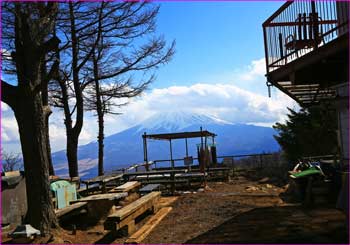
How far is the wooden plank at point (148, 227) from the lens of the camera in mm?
8147

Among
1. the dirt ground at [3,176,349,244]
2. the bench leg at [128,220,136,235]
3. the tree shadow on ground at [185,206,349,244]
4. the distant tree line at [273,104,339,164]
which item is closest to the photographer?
the tree shadow on ground at [185,206,349,244]

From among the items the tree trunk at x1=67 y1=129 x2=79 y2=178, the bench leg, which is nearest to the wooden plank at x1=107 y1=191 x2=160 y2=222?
the bench leg

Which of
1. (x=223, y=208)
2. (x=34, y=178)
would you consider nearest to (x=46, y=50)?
(x=34, y=178)

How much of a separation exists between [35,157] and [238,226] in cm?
419

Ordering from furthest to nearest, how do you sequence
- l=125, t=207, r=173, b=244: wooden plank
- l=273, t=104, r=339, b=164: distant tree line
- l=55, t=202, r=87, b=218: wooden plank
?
l=273, t=104, r=339, b=164: distant tree line → l=55, t=202, r=87, b=218: wooden plank → l=125, t=207, r=173, b=244: wooden plank

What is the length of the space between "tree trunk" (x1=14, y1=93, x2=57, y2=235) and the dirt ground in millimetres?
503

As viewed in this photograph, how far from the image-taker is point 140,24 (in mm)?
16344

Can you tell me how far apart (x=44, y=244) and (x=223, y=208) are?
185 inches

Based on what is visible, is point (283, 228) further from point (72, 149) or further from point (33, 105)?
point (72, 149)

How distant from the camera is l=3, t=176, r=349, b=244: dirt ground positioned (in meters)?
7.21

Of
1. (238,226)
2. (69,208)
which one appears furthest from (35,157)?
(238,226)

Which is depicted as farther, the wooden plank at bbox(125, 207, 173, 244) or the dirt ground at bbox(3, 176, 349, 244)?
the wooden plank at bbox(125, 207, 173, 244)

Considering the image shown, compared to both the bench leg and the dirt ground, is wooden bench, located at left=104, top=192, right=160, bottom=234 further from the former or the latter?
the dirt ground

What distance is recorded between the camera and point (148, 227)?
923 centimetres
